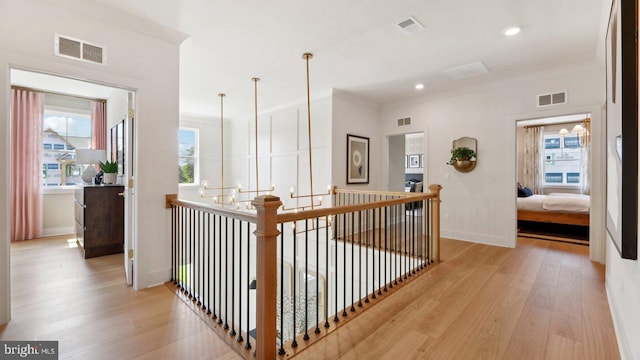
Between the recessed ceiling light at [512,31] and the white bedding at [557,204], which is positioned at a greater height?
the recessed ceiling light at [512,31]

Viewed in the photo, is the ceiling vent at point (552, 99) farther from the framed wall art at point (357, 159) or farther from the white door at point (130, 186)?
the white door at point (130, 186)

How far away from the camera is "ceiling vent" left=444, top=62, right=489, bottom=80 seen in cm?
387

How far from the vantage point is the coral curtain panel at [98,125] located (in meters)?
5.29

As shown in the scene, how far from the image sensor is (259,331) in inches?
67.2

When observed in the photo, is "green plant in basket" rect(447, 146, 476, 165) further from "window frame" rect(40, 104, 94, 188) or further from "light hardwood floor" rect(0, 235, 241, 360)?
"window frame" rect(40, 104, 94, 188)

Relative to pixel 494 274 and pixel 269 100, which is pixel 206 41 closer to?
pixel 269 100

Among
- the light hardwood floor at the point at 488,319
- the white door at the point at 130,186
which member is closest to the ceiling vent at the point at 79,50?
the white door at the point at 130,186

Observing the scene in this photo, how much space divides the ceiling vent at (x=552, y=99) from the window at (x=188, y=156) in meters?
7.13

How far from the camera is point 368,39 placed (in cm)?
316

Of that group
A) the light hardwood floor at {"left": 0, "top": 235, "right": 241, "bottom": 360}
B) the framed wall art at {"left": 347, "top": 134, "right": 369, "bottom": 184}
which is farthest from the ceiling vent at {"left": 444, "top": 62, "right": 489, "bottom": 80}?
the light hardwood floor at {"left": 0, "top": 235, "right": 241, "bottom": 360}

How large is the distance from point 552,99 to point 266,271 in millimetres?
4653

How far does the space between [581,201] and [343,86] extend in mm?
4763

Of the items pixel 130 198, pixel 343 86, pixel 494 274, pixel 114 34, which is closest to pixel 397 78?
pixel 343 86

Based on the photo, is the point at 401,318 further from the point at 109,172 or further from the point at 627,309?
the point at 109,172
